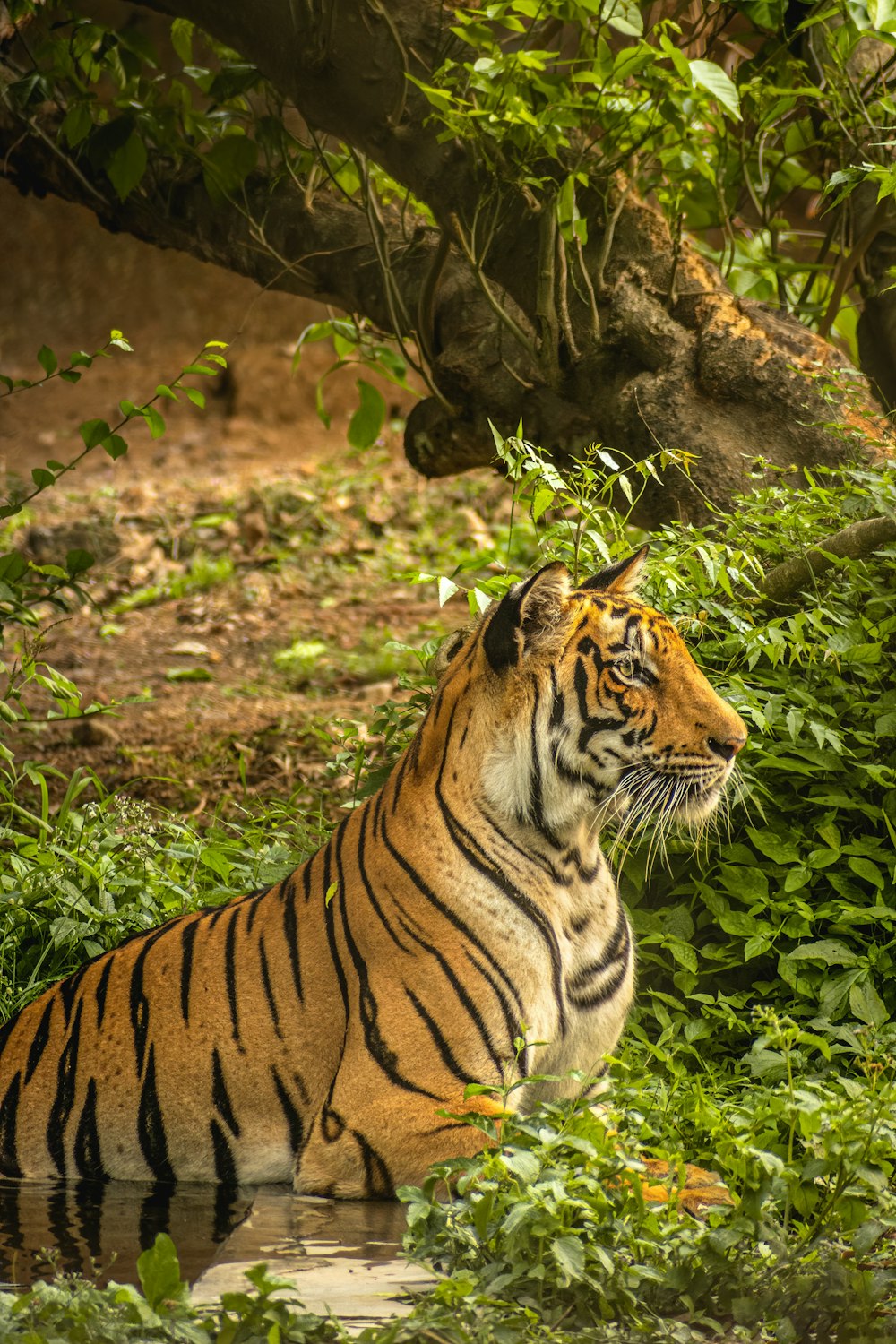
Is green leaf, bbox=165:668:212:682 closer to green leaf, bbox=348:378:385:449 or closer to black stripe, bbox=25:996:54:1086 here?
green leaf, bbox=348:378:385:449

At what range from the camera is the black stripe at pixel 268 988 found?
3.33 metres

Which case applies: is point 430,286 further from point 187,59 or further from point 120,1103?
point 120,1103

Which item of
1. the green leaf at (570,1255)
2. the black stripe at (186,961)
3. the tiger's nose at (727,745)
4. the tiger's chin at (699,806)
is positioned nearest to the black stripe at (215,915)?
the black stripe at (186,961)

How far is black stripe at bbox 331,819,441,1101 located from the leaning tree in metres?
1.80

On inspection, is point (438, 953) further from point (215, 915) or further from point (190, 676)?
point (190, 676)

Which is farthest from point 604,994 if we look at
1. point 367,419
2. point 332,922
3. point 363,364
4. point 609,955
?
point 363,364

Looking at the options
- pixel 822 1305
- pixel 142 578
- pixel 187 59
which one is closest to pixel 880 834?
pixel 822 1305

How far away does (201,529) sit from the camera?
1138 centimetres

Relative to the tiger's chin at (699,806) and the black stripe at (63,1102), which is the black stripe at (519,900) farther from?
the black stripe at (63,1102)

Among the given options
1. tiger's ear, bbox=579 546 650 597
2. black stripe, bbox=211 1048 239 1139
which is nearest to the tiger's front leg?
black stripe, bbox=211 1048 239 1139

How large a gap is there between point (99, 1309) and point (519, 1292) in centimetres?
64

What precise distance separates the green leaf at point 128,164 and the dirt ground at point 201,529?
27.4 inches

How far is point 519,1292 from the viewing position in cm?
232

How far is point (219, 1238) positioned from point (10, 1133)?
0.85 m
